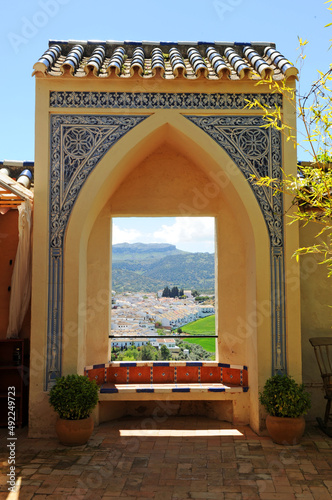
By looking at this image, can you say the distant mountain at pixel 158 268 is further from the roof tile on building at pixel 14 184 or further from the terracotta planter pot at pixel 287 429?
the terracotta planter pot at pixel 287 429

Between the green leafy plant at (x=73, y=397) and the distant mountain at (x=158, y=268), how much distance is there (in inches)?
87.5

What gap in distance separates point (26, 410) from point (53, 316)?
1677 mm

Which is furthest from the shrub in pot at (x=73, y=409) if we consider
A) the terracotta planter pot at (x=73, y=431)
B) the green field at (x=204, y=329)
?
the green field at (x=204, y=329)

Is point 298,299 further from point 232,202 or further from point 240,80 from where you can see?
point 240,80

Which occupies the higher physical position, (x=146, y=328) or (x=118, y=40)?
(x=118, y=40)

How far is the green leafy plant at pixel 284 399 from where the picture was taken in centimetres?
617

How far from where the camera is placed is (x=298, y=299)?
677 centimetres

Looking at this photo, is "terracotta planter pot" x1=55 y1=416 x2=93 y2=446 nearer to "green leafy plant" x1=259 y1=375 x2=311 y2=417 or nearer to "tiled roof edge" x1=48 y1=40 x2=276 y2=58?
"green leafy plant" x1=259 y1=375 x2=311 y2=417

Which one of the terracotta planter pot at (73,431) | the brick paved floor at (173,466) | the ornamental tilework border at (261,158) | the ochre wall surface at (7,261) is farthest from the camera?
the ochre wall surface at (7,261)

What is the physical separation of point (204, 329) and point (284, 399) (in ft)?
7.10

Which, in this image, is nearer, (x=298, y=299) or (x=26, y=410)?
(x=298, y=299)

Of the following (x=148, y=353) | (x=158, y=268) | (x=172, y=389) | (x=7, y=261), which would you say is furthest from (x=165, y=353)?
(x=7, y=261)

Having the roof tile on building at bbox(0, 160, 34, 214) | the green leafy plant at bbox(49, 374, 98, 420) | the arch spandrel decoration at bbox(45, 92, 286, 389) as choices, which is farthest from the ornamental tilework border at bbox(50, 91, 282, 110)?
the green leafy plant at bbox(49, 374, 98, 420)

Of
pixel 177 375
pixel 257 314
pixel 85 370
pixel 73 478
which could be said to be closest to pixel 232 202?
pixel 257 314
